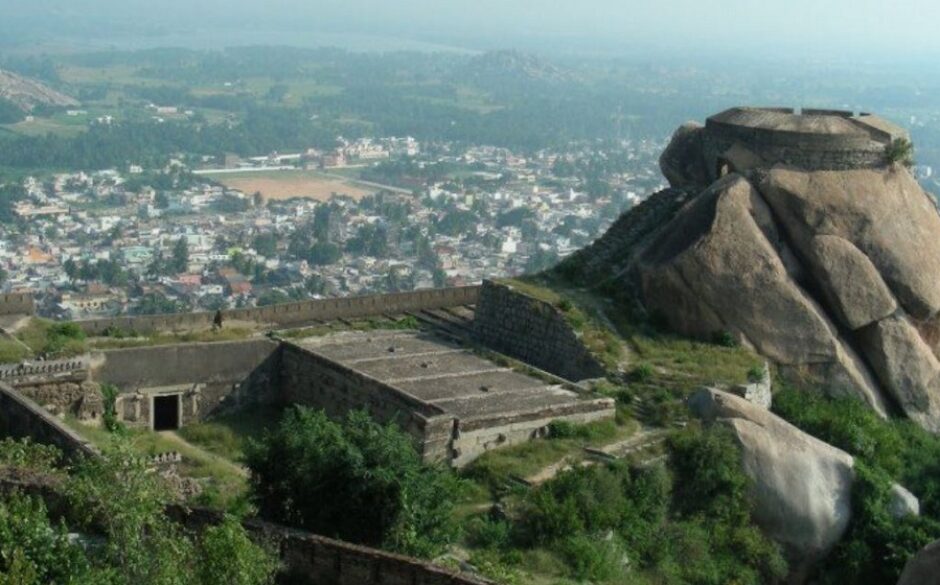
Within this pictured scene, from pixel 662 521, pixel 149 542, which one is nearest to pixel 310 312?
pixel 662 521

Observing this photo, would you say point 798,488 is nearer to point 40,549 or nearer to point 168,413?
point 168,413

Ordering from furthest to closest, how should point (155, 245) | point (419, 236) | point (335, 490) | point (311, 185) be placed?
1. point (311, 185)
2. point (419, 236)
3. point (155, 245)
4. point (335, 490)

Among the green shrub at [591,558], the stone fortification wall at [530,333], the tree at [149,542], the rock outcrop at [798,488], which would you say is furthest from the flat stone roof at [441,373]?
the tree at [149,542]

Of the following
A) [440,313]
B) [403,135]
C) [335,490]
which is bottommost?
[403,135]

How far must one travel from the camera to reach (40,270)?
67.5m

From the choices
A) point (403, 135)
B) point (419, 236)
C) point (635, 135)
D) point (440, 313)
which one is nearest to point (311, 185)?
point (419, 236)

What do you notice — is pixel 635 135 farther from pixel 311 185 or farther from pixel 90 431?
pixel 90 431

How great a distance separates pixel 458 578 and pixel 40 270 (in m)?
60.0

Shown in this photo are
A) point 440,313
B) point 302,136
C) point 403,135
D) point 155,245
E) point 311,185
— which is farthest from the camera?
point 403,135

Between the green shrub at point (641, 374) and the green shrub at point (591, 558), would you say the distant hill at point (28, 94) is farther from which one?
the green shrub at point (591, 558)

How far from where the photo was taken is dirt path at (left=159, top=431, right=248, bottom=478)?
16261 millimetres

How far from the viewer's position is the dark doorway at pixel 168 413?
61.0ft

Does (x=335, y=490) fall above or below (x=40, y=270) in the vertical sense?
above

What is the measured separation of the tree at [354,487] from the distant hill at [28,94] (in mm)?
127391
